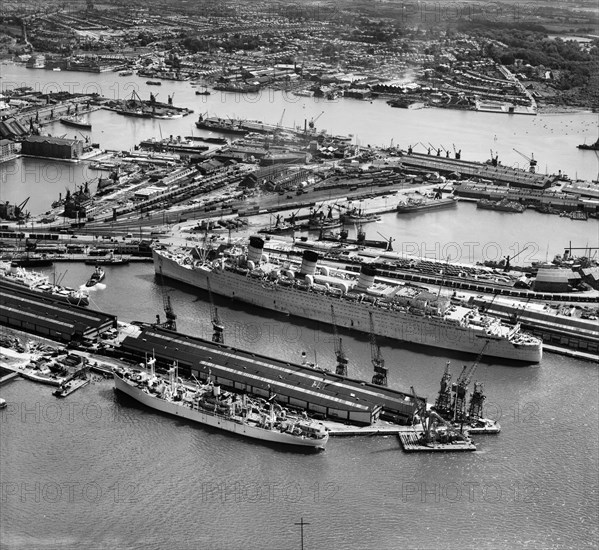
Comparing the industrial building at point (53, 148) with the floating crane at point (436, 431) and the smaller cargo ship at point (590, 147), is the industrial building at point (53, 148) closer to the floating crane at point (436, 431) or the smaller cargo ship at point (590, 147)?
the smaller cargo ship at point (590, 147)

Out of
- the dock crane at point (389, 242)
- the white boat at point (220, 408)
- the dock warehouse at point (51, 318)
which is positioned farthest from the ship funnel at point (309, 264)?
the white boat at point (220, 408)

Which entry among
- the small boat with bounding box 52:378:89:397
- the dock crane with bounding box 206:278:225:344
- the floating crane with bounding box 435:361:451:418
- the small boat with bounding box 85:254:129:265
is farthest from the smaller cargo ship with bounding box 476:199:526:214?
the small boat with bounding box 52:378:89:397

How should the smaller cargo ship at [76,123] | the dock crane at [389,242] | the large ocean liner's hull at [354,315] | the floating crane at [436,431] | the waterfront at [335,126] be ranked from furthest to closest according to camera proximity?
the smaller cargo ship at [76,123] < the waterfront at [335,126] < the dock crane at [389,242] < the large ocean liner's hull at [354,315] < the floating crane at [436,431]

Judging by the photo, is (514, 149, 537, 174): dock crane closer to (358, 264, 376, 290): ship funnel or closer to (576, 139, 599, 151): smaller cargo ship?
(576, 139, 599, 151): smaller cargo ship

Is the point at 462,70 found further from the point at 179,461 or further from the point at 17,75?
the point at 179,461

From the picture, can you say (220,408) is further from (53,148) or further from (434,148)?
(434,148)
